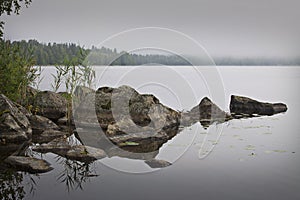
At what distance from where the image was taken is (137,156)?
259 inches

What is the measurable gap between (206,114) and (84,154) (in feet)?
19.2


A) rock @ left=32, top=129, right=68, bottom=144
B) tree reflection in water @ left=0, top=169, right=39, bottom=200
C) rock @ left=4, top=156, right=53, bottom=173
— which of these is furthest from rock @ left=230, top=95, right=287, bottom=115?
tree reflection in water @ left=0, top=169, right=39, bottom=200

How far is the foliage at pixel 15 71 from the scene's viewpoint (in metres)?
8.52

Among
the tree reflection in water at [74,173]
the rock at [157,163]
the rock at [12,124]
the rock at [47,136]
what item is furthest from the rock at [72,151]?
the rock at [157,163]

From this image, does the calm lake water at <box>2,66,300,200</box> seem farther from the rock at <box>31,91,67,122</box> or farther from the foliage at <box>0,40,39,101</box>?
the foliage at <box>0,40,39,101</box>

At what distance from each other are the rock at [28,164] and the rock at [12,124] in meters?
1.32

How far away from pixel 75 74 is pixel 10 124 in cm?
257

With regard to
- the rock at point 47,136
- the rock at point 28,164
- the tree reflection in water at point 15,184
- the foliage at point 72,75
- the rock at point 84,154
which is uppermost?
the foliage at point 72,75

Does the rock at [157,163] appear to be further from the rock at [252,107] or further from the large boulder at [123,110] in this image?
the rock at [252,107]

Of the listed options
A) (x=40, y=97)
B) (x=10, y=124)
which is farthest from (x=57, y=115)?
(x=10, y=124)

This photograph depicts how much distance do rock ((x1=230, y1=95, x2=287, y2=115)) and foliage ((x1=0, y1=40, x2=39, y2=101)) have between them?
6.86 meters

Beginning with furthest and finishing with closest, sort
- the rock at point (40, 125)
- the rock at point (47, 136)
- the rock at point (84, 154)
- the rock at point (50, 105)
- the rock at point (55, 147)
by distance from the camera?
the rock at point (50, 105)
the rock at point (40, 125)
the rock at point (47, 136)
the rock at point (55, 147)
the rock at point (84, 154)

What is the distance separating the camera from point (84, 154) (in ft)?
20.8

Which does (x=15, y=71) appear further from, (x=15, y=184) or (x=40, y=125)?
(x=15, y=184)
